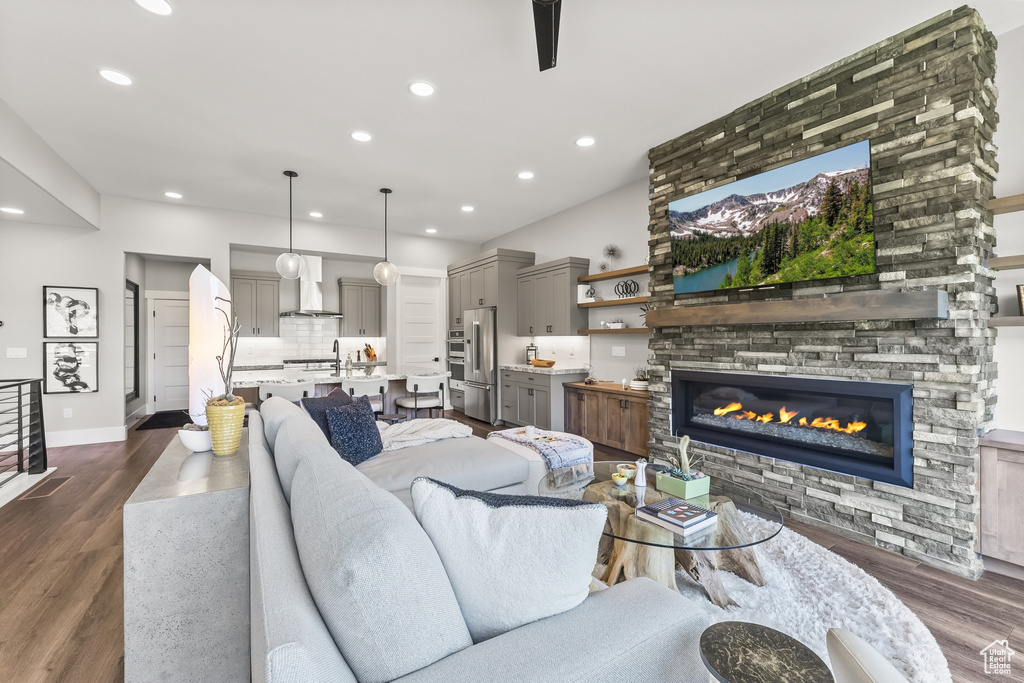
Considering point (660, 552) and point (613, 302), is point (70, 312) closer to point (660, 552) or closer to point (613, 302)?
point (613, 302)

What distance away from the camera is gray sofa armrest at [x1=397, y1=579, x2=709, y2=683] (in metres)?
0.79

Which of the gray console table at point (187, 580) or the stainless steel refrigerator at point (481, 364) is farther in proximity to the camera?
the stainless steel refrigerator at point (481, 364)

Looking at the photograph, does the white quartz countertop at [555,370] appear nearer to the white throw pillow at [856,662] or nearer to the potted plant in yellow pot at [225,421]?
the potted plant in yellow pot at [225,421]

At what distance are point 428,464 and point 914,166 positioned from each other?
10.7 ft

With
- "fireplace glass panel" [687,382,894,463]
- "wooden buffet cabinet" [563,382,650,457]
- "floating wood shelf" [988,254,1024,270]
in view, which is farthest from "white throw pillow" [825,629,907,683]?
"wooden buffet cabinet" [563,382,650,457]

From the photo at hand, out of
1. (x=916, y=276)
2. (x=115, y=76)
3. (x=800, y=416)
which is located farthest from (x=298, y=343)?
(x=916, y=276)

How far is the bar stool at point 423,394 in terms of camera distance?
4910 mm

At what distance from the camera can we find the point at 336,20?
2.47 m

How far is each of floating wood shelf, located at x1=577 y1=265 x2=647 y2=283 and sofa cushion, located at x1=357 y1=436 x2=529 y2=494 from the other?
259cm

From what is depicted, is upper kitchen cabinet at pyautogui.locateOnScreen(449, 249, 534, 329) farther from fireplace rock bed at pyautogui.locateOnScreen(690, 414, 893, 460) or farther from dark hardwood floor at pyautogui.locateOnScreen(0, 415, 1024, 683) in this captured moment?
dark hardwood floor at pyautogui.locateOnScreen(0, 415, 1024, 683)

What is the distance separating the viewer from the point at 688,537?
1.68 meters

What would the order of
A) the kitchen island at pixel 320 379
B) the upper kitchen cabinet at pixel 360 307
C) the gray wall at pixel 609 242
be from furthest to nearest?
1. the upper kitchen cabinet at pixel 360 307
2. the gray wall at pixel 609 242
3. the kitchen island at pixel 320 379

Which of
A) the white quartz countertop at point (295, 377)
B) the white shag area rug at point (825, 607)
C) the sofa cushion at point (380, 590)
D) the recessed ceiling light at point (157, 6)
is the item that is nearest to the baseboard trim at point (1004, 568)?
the white shag area rug at point (825, 607)

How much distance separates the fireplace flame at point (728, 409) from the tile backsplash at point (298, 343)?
5406 millimetres
